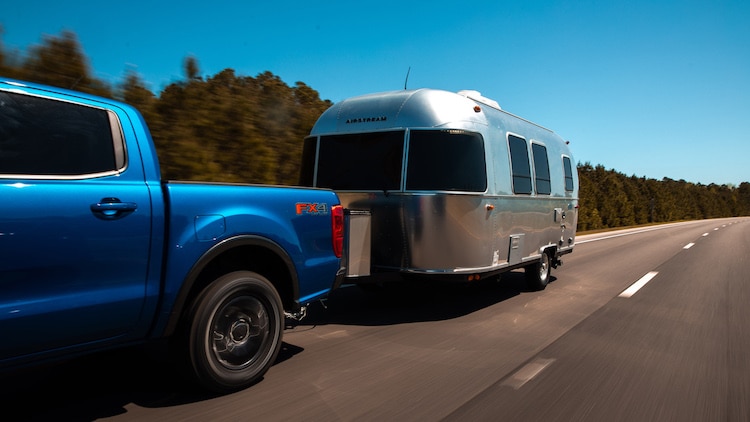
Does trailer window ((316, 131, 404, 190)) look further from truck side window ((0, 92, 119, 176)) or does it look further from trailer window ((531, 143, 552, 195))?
truck side window ((0, 92, 119, 176))

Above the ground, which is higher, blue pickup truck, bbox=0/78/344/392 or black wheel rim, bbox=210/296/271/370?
blue pickup truck, bbox=0/78/344/392

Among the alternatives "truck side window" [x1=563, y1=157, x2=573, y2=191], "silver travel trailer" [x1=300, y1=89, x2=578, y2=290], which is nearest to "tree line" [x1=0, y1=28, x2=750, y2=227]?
"silver travel trailer" [x1=300, y1=89, x2=578, y2=290]

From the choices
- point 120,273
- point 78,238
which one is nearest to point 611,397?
point 120,273

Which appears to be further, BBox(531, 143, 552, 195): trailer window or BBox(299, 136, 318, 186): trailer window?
BBox(531, 143, 552, 195): trailer window

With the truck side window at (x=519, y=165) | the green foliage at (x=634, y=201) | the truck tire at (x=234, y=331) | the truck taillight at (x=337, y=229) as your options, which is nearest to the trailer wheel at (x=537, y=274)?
the truck side window at (x=519, y=165)

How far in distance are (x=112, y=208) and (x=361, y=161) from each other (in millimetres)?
3814

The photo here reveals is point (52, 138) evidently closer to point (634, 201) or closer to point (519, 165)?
point (519, 165)

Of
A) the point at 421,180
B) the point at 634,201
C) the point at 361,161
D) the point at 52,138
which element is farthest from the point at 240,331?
the point at 634,201

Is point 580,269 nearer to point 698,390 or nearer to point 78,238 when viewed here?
point 698,390

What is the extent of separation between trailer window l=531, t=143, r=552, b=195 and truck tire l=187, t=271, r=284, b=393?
5328 mm

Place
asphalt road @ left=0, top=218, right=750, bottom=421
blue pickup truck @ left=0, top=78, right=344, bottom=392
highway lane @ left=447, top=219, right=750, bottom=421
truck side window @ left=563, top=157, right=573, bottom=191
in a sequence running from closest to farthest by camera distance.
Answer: blue pickup truck @ left=0, top=78, right=344, bottom=392 < asphalt road @ left=0, top=218, right=750, bottom=421 < highway lane @ left=447, top=219, right=750, bottom=421 < truck side window @ left=563, top=157, right=573, bottom=191

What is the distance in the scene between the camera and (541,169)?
8.30m

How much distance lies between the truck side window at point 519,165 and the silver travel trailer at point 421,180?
0.14 feet

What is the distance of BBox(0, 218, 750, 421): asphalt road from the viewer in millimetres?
3557
